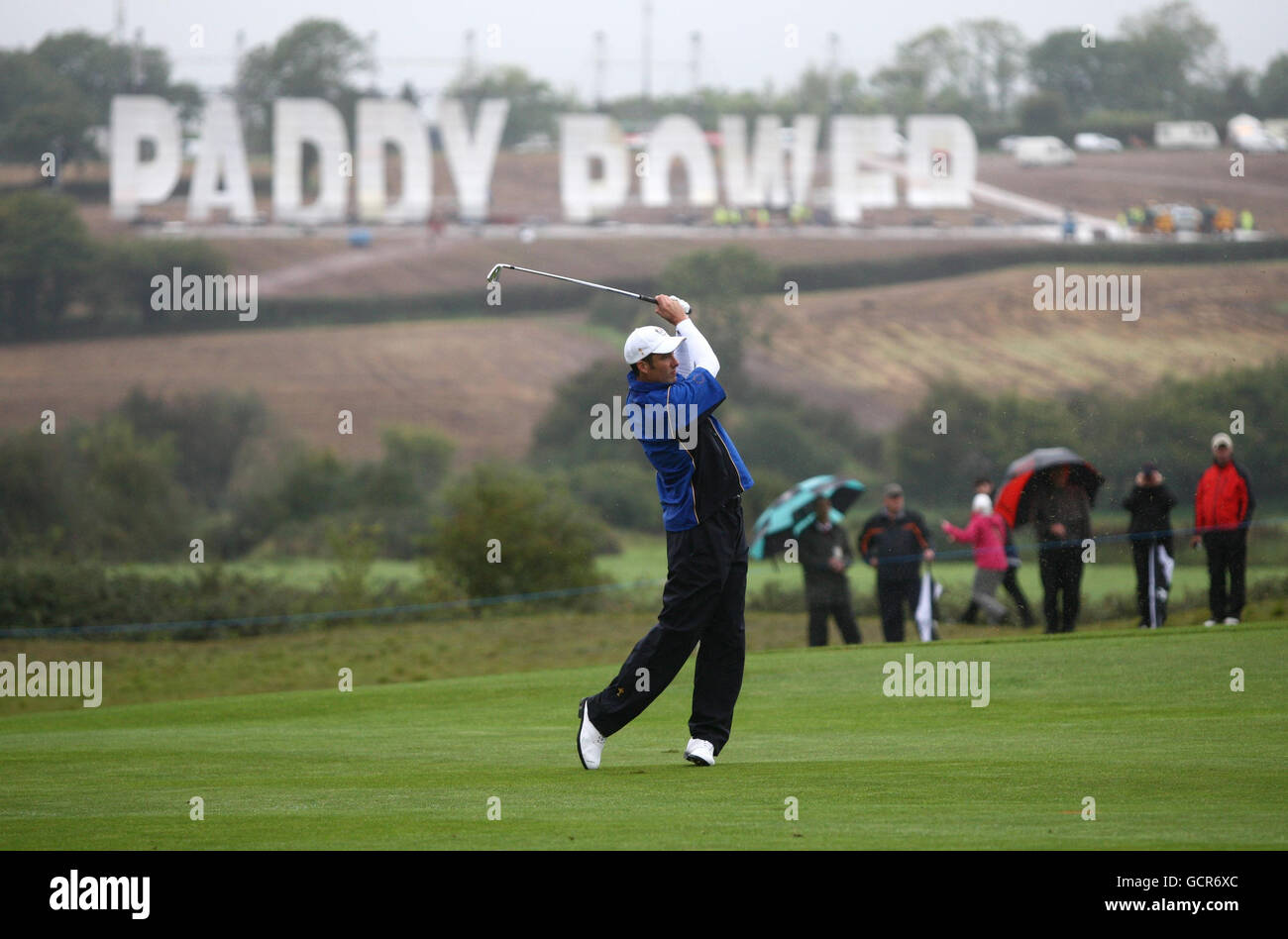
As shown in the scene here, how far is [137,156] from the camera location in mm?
84312

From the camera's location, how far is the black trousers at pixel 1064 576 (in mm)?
19578

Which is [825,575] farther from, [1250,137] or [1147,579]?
[1250,137]

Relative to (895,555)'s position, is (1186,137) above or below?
above

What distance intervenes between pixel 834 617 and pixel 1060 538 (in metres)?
2.78

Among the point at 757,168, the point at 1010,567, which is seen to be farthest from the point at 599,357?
the point at 1010,567

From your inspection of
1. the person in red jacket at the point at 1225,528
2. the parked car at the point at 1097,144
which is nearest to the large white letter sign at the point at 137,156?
the parked car at the point at 1097,144

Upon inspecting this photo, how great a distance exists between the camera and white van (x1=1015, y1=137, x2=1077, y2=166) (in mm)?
95312

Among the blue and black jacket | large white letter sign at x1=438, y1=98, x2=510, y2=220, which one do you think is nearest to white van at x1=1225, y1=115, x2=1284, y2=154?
large white letter sign at x1=438, y1=98, x2=510, y2=220

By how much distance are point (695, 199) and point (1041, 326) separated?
774 inches

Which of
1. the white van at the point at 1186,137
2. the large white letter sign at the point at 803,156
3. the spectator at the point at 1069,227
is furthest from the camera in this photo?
the white van at the point at 1186,137

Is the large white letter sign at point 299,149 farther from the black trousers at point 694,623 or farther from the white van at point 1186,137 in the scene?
the black trousers at point 694,623

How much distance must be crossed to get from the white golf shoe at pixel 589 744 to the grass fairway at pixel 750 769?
0.38 feet

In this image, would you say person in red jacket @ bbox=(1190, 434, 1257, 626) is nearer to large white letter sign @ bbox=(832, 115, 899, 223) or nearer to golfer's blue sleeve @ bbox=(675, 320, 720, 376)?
golfer's blue sleeve @ bbox=(675, 320, 720, 376)

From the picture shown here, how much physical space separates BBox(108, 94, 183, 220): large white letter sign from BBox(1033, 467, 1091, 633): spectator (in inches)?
2748
